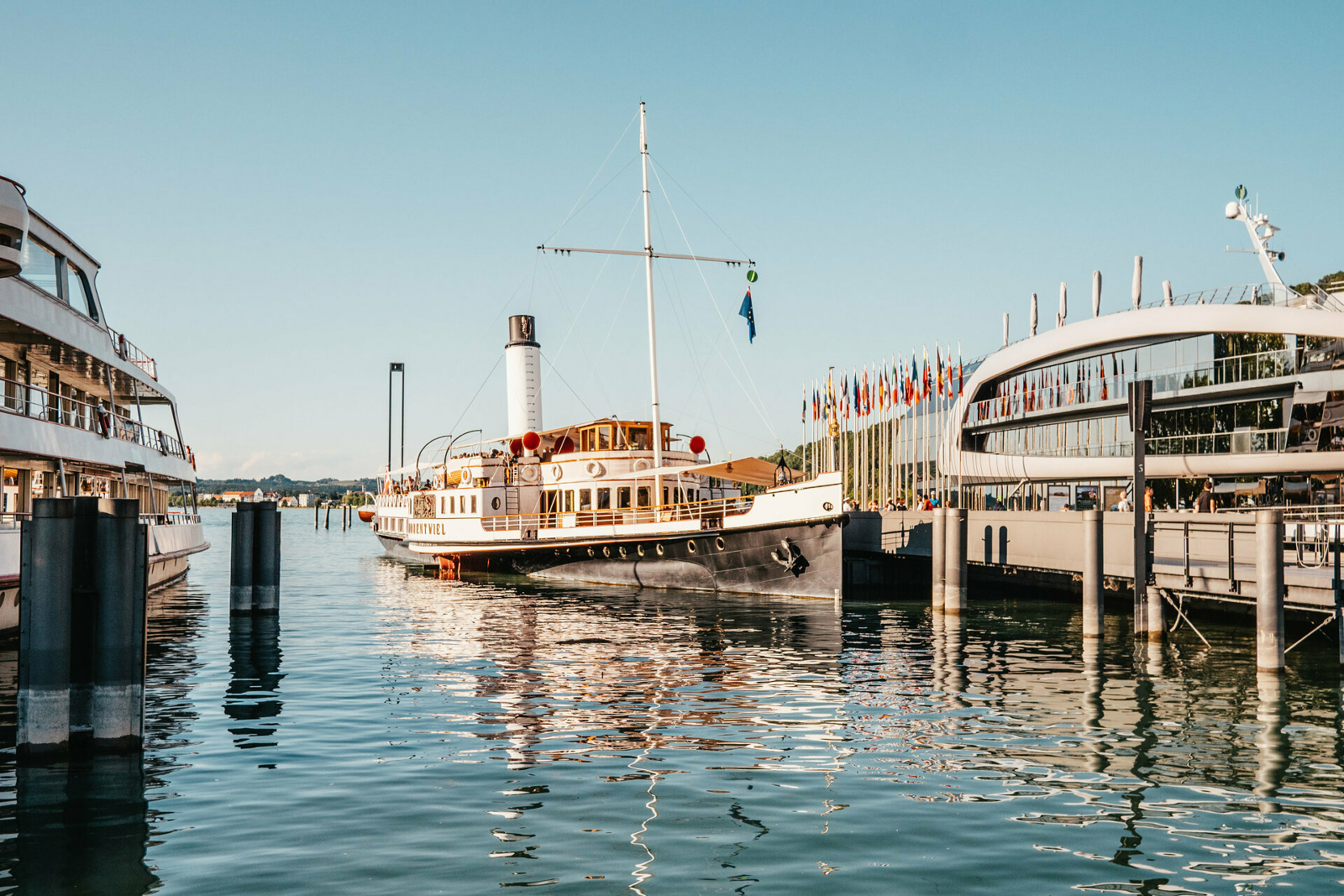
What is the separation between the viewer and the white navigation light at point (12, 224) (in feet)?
61.3

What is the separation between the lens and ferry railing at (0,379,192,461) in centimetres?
2228

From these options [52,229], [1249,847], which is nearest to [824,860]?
[1249,847]

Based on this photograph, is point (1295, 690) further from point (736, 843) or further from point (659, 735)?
point (736, 843)

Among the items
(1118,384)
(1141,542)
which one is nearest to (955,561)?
(1141,542)

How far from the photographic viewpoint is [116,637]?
Result: 12930mm

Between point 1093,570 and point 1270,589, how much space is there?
7039mm

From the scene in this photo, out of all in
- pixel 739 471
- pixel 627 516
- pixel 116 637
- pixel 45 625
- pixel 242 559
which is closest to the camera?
pixel 45 625

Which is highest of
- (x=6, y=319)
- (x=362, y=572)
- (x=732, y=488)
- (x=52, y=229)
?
(x=52, y=229)

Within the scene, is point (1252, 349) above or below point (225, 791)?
above

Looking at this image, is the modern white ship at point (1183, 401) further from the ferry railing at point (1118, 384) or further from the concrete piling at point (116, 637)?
the concrete piling at point (116, 637)

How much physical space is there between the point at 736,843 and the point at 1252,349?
158ft

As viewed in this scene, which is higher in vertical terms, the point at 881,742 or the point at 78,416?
the point at 78,416

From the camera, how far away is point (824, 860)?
942cm

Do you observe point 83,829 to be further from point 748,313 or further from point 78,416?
A: point 748,313
